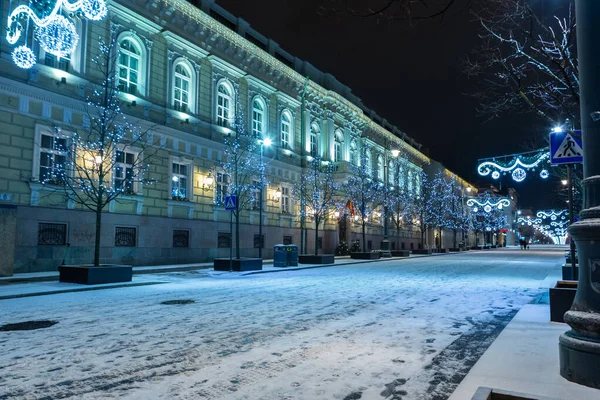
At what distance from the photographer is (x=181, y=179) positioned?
2495 centimetres

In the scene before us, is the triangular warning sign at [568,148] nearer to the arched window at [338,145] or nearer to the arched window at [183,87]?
the arched window at [183,87]

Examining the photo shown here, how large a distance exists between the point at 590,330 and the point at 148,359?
4.83 meters

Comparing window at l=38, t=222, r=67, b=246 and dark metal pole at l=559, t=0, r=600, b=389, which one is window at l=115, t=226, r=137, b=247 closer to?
window at l=38, t=222, r=67, b=246

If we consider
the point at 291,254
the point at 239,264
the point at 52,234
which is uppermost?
the point at 52,234

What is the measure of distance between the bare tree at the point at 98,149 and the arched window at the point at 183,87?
12.1ft

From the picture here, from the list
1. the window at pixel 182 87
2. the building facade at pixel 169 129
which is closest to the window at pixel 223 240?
the building facade at pixel 169 129

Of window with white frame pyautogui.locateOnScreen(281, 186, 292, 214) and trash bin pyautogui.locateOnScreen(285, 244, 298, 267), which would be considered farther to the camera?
window with white frame pyautogui.locateOnScreen(281, 186, 292, 214)

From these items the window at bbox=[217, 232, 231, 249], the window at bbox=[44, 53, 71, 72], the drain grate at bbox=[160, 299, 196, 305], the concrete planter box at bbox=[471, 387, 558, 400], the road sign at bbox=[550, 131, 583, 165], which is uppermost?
the window at bbox=[44, 53, 71, 72]

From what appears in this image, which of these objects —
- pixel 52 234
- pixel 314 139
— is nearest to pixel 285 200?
pixel 314 139

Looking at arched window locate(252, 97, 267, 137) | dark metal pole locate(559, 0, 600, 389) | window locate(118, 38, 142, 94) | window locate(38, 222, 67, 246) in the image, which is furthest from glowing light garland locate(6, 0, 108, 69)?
dark metal pole locate(559, 0, 600, 389)

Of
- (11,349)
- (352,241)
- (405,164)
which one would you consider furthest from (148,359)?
(405,164)

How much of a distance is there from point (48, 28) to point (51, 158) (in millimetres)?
5164

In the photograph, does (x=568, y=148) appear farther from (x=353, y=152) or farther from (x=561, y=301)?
(x=353, y=152)

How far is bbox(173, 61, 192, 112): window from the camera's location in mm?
25281
